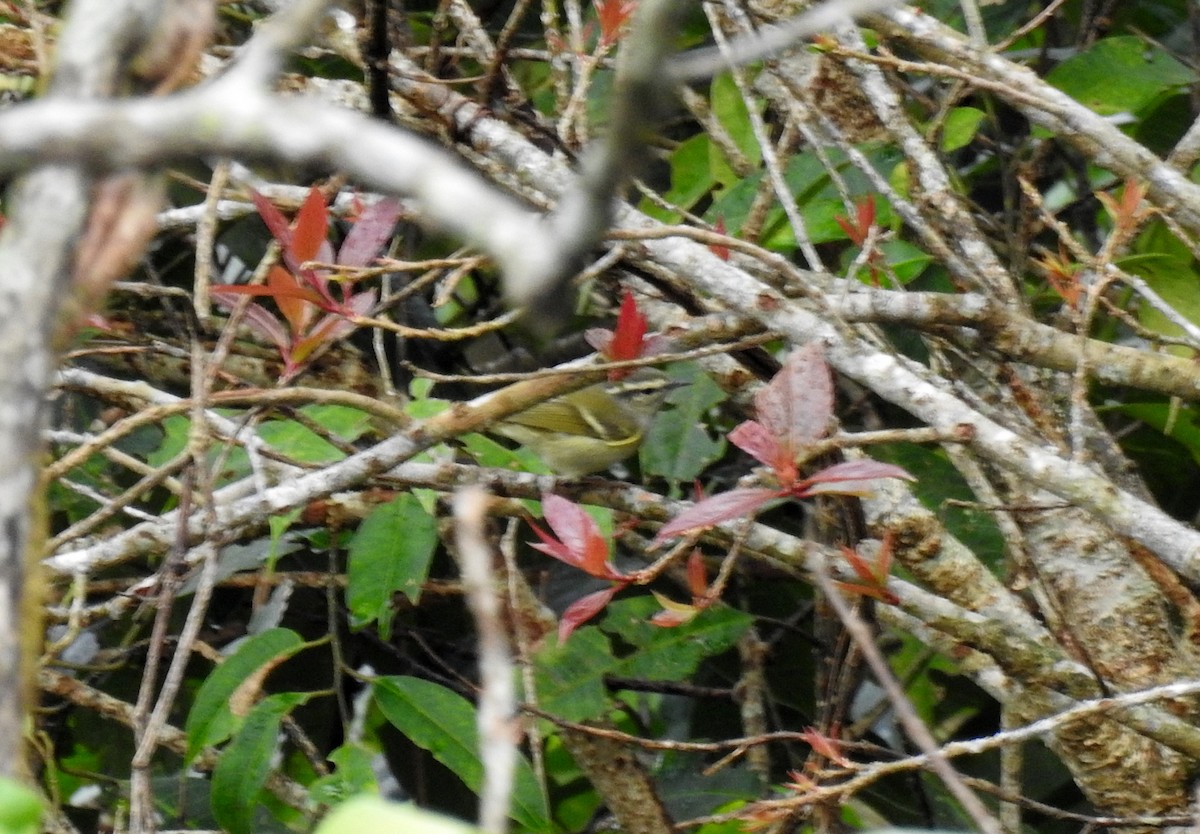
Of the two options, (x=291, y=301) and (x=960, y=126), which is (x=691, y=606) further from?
(x=960, y=126)

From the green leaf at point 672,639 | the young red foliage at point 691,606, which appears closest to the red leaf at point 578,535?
the young red foliage at point 691,606

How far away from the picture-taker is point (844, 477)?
1885mm

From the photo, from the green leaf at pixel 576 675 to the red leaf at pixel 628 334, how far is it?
29.2 inches

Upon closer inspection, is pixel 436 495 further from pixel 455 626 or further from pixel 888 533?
pixel 455 626

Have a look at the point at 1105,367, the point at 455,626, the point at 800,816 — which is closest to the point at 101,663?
the point at 455,626

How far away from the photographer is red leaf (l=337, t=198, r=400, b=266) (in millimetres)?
2252

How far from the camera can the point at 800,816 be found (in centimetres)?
226

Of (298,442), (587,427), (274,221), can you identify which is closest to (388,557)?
(298,442)

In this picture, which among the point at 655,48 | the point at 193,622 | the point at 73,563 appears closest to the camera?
the point at 655,48

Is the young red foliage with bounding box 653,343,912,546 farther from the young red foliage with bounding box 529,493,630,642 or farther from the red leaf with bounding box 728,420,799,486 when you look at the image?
the young red foliage with bounding box 529,493,630,642

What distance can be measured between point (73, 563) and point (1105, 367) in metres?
1.75

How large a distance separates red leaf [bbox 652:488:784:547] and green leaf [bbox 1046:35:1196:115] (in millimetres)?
1816

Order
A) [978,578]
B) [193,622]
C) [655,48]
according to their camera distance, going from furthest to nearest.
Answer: [978,578] < [193,622] < [655,48]

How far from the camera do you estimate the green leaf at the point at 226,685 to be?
8.22ft
